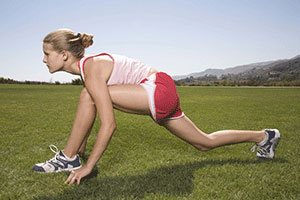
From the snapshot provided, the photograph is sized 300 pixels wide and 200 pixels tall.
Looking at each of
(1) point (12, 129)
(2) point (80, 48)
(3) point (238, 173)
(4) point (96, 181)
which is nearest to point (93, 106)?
(2) point (80, 48)

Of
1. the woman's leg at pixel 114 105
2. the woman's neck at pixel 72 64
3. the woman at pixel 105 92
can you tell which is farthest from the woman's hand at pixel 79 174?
the woman's neck at pixel 72 64

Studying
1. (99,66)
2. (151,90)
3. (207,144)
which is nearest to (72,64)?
(99,66)

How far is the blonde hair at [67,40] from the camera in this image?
213 centimetres

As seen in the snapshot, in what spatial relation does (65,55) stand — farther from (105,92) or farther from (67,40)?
(105,92)

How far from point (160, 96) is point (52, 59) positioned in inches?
39.7

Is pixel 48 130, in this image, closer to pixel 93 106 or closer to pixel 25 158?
pixel 25 158

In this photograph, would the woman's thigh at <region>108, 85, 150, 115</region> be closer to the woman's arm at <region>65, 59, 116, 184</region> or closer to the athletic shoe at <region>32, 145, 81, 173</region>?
the woman's arm at <region>65, 59, 116, 184</region>

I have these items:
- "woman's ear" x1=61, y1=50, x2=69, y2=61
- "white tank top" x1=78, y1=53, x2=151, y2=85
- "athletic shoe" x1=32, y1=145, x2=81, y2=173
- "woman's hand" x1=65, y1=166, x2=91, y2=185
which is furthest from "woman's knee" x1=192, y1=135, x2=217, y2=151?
"woman's ear" x1=61, y1=50, x2=69, y2=61

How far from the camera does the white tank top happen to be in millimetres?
2145

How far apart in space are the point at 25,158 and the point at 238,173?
8.24ft

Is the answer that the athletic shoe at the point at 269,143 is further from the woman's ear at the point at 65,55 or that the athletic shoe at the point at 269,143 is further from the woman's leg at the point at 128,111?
the woman's ear at the point at 65,55

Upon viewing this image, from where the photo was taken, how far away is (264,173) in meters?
2.69

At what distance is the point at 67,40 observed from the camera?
2.15m

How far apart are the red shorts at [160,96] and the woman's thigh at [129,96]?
0.05m
